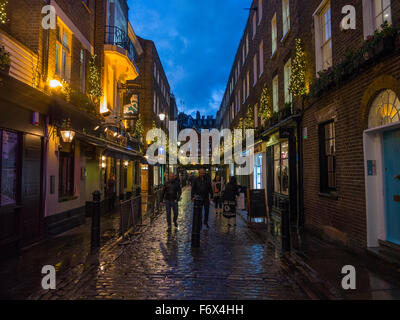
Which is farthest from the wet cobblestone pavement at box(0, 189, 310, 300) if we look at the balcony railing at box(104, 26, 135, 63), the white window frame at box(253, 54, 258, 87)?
the white window frame at box(253, 54, 258, 87)

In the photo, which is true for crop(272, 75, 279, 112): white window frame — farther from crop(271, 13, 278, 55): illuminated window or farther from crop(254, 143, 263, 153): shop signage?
crop(254, 143, 263, 153): shop signage

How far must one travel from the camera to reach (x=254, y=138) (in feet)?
58.2

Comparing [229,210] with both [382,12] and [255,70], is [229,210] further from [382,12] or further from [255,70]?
[255,70]

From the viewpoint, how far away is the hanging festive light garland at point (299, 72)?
996cm

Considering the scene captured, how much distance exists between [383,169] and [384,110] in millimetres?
1242

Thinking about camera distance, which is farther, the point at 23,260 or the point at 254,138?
the point at 254,138

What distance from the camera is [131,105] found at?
16.9 metres

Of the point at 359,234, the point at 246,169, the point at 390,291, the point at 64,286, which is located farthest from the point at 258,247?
the point at 246,169

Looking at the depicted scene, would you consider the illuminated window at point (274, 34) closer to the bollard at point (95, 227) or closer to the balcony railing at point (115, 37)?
the balcony railing at point (115, 37)

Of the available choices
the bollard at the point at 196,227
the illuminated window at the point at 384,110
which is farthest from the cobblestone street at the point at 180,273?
the illuminated window at the point at 384,110

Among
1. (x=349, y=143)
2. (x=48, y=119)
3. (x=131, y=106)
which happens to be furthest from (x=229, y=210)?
(x=131, y=106)
